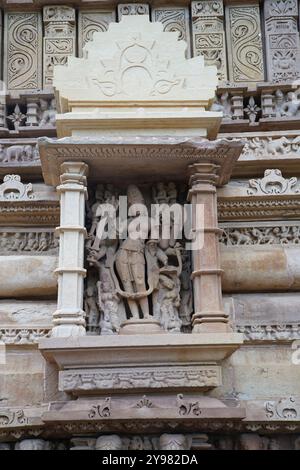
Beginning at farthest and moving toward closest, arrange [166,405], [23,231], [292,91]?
[292,91], [23,231], [166,405]

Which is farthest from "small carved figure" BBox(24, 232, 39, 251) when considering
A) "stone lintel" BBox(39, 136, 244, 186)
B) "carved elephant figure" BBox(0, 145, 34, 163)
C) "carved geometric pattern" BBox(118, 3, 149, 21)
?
"carved geometric pattern" BBox(118, 3, 149, 21)

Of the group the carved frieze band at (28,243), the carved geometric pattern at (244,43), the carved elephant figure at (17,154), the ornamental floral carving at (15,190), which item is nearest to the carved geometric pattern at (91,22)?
the carved geometric pattern at (244,43)

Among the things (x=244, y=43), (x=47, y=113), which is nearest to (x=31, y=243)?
(x=47, y=113)

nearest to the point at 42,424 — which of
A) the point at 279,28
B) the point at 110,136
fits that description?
the point at 110,136

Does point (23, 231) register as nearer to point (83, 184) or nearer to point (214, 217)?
point (83, 184)

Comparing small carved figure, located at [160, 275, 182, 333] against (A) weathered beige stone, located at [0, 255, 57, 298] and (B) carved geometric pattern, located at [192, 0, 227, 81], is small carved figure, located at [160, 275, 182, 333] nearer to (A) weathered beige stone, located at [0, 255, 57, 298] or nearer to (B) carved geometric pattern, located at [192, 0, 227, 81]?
(A) weathered beige stone, located at [0, 255, 57, 298]

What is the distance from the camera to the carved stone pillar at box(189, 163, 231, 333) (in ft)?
17.5

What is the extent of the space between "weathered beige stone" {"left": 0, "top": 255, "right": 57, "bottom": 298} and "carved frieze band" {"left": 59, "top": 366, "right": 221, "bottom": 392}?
1.01 m

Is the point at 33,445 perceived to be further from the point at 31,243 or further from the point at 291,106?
the point at 291,106

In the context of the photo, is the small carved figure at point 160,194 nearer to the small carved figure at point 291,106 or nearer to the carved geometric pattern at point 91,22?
the small carved figure at point 291,106

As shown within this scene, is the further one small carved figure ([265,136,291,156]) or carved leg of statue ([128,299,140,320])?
small carved figure ([265,136,291,156])

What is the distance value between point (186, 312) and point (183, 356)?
25.0 inches

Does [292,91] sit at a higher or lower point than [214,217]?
higher

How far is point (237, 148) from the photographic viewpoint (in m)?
5.60
